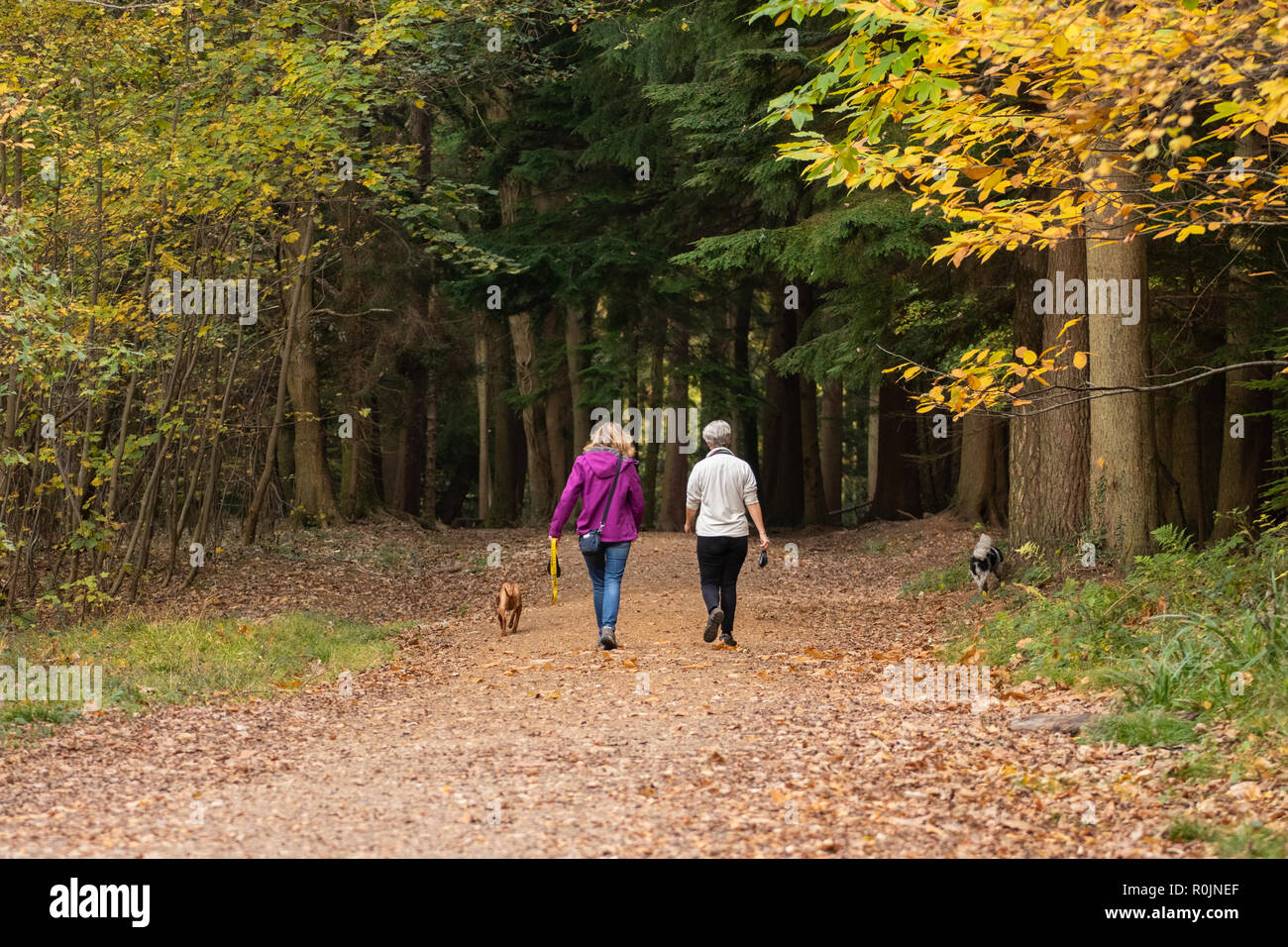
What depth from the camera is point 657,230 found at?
2216cm

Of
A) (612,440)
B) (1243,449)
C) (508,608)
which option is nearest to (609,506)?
(612,440)

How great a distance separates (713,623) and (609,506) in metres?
1.33

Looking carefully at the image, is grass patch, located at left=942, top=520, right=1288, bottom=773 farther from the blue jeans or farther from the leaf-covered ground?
the blue jeans

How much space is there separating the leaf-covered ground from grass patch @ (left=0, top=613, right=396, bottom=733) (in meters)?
0.34

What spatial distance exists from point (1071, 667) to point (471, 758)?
13.5 feet

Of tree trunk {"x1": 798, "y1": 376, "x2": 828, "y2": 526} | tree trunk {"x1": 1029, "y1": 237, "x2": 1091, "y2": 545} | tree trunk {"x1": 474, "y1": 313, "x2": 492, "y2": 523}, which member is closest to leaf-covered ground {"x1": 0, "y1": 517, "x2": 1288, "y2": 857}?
tree trunk {"x1": 1029, "y1": 237, "x2": 1091, "y2": 545}

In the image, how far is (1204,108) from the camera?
10078 mm

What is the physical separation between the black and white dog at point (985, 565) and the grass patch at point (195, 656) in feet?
19.7

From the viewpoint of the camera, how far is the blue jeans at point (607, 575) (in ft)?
32.7

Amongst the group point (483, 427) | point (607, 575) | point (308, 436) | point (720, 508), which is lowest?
point (607, 575)

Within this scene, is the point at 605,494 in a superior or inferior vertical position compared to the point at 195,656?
superior

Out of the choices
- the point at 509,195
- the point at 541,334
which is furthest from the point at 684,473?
the point at 509,195

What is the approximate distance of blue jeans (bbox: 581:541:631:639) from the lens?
9969 mm

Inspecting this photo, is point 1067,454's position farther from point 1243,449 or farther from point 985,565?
point 1243,449
